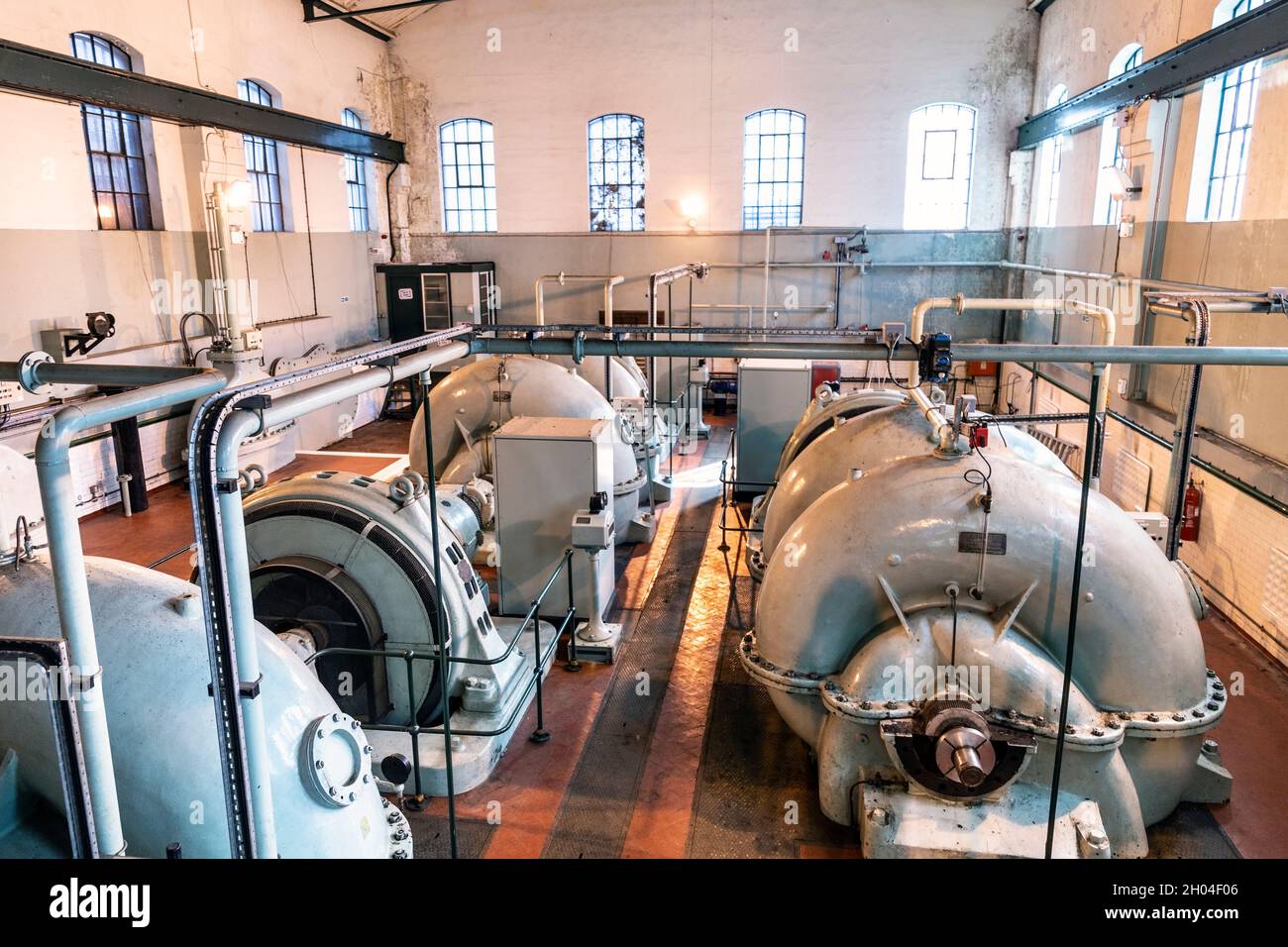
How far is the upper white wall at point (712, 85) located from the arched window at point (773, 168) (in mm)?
176

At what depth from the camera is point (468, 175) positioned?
1697 centimetres

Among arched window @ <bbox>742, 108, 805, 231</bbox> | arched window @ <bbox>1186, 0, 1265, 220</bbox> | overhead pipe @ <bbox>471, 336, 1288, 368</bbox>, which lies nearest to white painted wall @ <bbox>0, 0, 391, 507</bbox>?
arched window @ <bbox>742, 108, 805, 231</bbox>

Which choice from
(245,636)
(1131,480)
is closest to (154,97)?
(245,636)

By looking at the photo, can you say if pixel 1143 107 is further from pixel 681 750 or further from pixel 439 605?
pixel 439 605

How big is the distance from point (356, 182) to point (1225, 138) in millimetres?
13018

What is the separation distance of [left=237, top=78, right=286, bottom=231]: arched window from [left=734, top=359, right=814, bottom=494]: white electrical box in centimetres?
764

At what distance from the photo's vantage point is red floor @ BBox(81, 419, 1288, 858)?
184 inches

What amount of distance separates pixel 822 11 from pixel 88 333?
12175 mm

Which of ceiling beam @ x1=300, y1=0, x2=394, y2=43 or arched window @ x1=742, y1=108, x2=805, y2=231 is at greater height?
ceiling beam @ x1=300, y1=0, x2=394, y2=43

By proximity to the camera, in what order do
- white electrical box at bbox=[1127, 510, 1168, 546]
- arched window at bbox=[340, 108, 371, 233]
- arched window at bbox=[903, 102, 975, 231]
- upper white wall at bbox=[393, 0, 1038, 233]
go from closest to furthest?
1. white electrical box at bbox=[1127, 510, 1168, 546]
2. upper white wall at bbox=[393, 0, 1038, 233]
3. arched window at bbox=[903, 102, 975, 231]
4. arched window at bbox=[340, 108, 371, 233]

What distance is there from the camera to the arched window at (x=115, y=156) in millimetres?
10008

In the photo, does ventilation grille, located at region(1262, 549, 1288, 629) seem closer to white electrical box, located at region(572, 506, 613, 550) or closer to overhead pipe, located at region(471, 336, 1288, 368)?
overhead pipe, located at region(471, 336, 1288, 368)

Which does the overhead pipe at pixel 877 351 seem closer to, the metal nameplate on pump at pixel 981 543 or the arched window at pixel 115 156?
the metal nameplate on pump at pixel 981 543

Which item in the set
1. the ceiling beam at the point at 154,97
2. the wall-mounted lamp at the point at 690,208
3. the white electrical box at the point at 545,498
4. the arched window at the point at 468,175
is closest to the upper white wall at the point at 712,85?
the wall-mounted lamp at the point at 690,208
